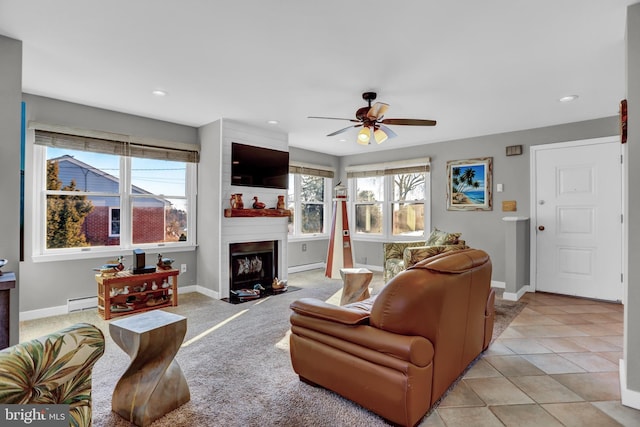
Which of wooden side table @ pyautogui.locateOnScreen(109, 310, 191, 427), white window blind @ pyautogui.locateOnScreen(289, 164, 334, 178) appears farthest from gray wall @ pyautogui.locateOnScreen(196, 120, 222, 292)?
wooden side table @ pyautogui.locateOnScreen(109, 310, 191, 427)

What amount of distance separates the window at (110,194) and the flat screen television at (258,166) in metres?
0.67

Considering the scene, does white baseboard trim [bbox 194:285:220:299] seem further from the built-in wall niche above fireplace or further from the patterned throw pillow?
the patterned throw pillow

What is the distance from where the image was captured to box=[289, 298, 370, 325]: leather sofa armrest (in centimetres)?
182

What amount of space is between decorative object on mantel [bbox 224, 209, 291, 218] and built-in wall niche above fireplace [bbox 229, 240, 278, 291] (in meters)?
0.43

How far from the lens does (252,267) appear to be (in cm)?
478

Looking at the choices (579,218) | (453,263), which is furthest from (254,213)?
(579,218)

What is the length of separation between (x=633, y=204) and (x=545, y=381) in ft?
4.16

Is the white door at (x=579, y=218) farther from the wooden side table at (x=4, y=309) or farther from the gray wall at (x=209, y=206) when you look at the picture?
the wooden side table at (x=4, y=309)

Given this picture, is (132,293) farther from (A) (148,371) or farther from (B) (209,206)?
(A) (148,371)

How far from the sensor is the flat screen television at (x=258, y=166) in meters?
4.49

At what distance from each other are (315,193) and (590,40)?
467cm

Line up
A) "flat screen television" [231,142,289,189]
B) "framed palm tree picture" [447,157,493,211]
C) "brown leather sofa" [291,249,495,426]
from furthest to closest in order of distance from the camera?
"framed palm tree picture" [447,157,493,211], "flat screen television" [231,142,289,189], "brown leather sofa" [291,249,495,426]

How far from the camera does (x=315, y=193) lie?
6.48 m

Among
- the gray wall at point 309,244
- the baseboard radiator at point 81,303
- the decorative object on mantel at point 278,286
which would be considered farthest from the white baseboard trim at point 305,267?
the baseboard radiator at point 81,303
